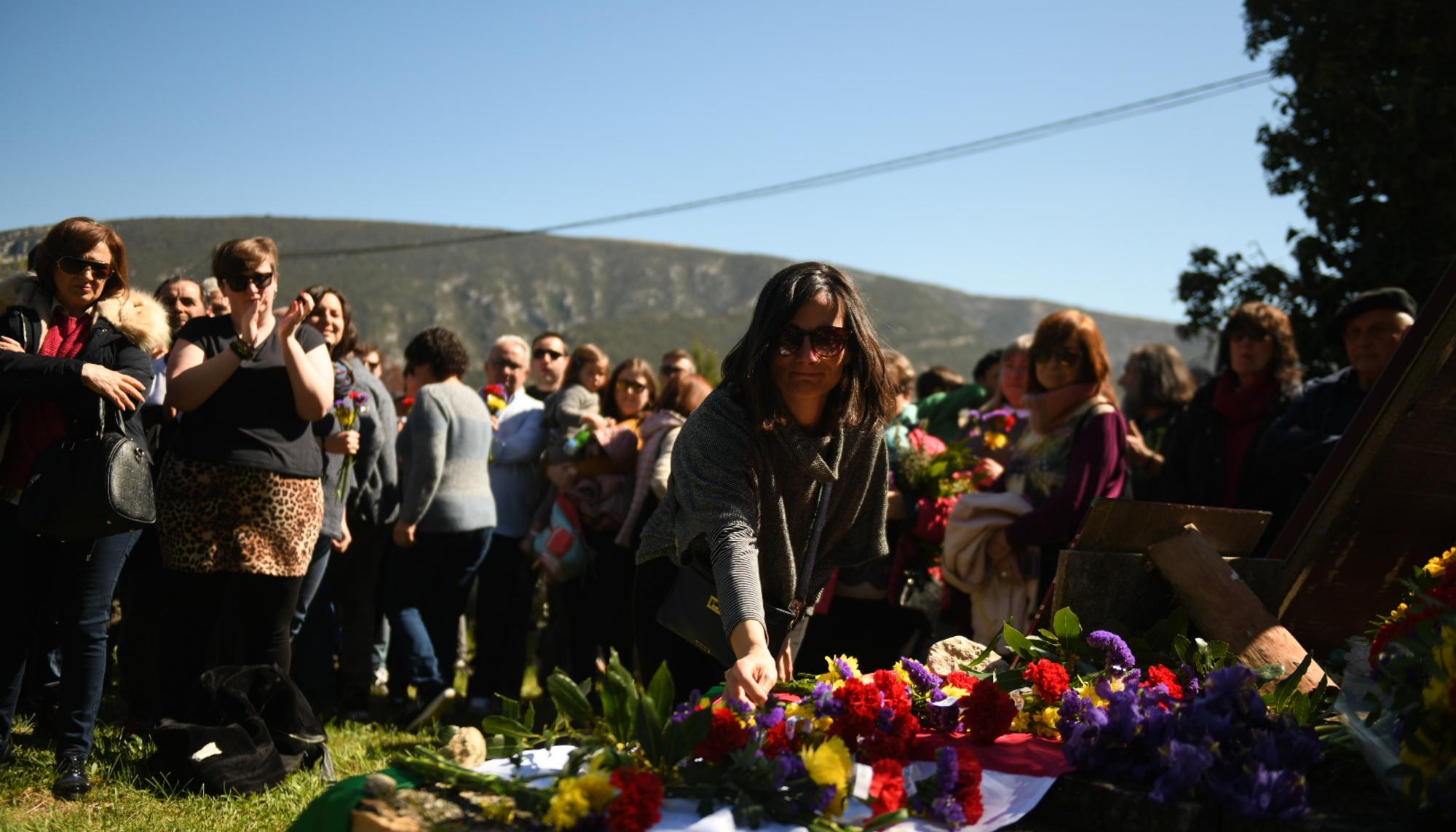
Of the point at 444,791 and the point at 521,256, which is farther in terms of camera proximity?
the point at 521,256

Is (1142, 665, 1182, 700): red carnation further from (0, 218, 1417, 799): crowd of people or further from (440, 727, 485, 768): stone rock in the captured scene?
(440, 727, 485, 768): stone rock

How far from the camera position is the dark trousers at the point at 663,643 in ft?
11.0

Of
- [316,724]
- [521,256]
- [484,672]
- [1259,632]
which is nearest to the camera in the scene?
[1259,632]

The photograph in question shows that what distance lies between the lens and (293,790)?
13.9ft

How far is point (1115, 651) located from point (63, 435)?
3.49m

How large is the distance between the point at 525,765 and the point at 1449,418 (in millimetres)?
2587

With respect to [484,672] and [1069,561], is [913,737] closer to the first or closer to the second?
[1069,561]

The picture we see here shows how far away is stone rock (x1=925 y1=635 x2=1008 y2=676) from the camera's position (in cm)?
329

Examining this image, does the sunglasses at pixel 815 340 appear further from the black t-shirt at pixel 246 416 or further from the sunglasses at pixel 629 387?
the sunglasses at pixel 629 387

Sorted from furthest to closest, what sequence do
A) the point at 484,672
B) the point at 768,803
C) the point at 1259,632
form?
the point at 484,672 → the point at 1259,632 → the point at 768,803

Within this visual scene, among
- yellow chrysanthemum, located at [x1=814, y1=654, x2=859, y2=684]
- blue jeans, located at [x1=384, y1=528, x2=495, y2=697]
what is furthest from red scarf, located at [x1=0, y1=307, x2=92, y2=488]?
yellow chrysanthemum, located at [x1=814, y1=654, x2=859, y2=684]

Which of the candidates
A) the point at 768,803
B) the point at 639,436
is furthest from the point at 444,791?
the point at 639,436

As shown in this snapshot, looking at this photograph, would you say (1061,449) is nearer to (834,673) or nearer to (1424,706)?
(834,673)

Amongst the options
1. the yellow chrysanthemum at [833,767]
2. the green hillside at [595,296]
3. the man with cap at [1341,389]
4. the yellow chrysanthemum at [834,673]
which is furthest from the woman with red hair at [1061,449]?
the green hillside at [595,296]
